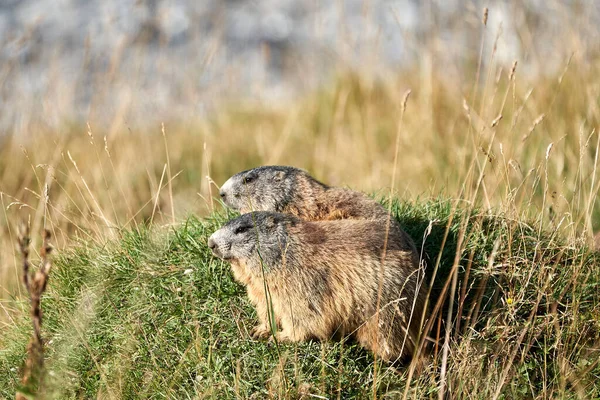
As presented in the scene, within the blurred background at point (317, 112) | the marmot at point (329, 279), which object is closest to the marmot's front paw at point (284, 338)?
the marmot at point (329, 279)

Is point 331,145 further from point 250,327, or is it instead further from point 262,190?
point 250,327

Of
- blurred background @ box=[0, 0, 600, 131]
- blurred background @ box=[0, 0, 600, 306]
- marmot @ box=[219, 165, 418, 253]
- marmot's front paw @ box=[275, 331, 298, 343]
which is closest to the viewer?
marmot's front paw @ box=[275, 331, 298, 343]

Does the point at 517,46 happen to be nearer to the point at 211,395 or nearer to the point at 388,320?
the point at 388,320

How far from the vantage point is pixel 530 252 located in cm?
403

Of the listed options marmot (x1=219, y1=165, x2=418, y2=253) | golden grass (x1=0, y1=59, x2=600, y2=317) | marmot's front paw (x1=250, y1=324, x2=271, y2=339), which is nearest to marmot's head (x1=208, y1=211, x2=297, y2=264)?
marmot's front paw (x1=250, y1=324, x2=271, y2=339)

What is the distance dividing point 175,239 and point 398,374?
160 cm

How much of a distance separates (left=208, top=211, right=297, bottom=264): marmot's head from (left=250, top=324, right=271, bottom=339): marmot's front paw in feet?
1.17

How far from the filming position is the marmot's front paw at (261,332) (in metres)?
3.60

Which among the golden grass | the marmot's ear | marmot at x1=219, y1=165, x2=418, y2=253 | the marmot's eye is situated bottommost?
the golden grass

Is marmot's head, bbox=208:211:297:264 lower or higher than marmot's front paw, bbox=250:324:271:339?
higher

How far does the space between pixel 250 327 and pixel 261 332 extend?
0.13 metres

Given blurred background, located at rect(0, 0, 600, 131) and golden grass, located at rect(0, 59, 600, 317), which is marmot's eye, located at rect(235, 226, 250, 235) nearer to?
blurred background, located at rect(0, 0, 600, 131)

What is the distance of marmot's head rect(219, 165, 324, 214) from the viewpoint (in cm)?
443

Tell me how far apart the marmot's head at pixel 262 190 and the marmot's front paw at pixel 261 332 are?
3.19 feet
